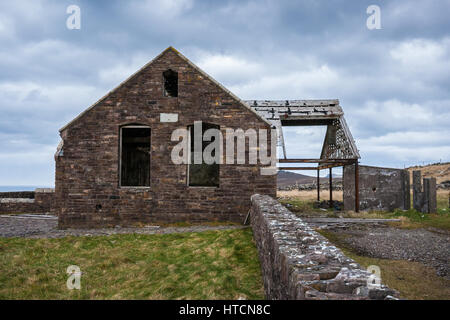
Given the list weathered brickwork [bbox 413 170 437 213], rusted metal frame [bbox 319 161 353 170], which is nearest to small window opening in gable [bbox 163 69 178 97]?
rusted metal frame [bbox 319 161 353 170]

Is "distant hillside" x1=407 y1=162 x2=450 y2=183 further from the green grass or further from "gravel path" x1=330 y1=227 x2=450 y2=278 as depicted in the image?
the green grass

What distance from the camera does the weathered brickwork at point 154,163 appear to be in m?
9.60

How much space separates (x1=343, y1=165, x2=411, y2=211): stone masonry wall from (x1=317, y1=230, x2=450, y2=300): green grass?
8.29m

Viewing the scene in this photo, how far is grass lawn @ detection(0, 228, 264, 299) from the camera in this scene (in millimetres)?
4555

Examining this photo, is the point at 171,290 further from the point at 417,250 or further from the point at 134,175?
the point at 134,175

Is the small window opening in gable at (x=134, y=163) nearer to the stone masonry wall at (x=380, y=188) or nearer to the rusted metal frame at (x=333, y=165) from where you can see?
the rusted metal frame at (x=333, y=165)

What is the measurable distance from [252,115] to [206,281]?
6.27 meters

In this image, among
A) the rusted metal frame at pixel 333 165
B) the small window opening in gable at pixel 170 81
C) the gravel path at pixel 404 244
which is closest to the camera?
the gravel path at pixel 404 244

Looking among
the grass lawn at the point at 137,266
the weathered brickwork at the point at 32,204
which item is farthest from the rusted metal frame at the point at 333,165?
the weathered brickwork at the point at 32,204

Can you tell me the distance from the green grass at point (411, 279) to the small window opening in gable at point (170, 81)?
8.40 metres

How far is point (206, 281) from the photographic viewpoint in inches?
185
